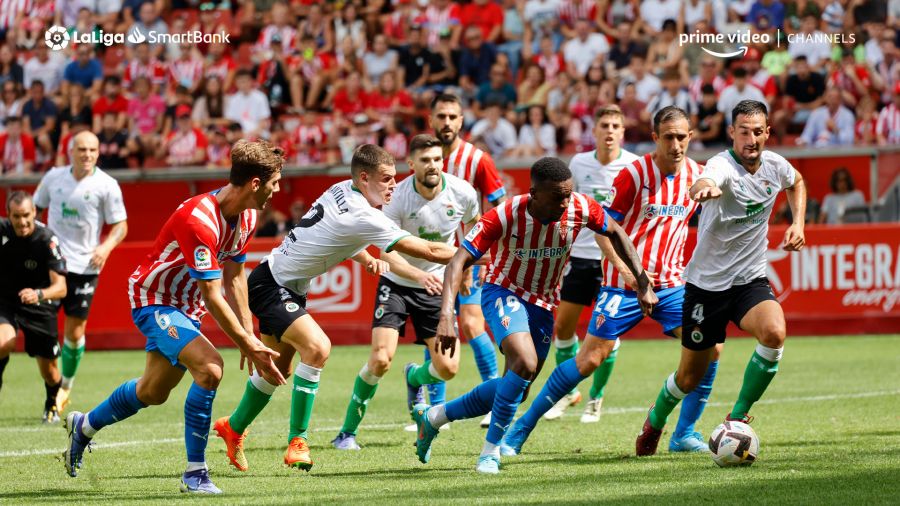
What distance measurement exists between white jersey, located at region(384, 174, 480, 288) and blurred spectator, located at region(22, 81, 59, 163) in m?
15.1

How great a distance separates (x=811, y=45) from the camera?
798 inches

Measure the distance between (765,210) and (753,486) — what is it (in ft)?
7.31

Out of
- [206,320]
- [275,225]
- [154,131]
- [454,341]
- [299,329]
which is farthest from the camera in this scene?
[154,131]

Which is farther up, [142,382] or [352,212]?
[352,212]

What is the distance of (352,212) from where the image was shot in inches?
320

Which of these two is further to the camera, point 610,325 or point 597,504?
point 610,325

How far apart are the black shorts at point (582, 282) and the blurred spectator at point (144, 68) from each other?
1482cm

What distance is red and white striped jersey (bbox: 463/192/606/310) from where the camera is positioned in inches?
307

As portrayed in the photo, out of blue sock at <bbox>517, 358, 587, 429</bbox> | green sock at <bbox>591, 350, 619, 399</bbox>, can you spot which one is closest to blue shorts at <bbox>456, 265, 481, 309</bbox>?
green sock at <bbox>591, 350, 619, 399</bbox>

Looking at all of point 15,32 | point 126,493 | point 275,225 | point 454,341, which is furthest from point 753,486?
point 15,32

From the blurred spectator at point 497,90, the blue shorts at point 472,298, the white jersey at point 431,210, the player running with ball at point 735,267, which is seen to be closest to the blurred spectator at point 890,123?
the blurred spectator at point 497,90

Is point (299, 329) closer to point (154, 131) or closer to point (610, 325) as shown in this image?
point (610, 325)

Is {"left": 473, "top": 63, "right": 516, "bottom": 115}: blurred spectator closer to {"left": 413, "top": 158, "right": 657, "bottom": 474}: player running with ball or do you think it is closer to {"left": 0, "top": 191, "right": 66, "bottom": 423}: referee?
{"left": 0, "top": 191, "right": 66, "bottom": 423}: referee

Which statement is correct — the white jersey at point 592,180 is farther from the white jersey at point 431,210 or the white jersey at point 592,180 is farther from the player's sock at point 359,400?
the player's sock at point 359,400
